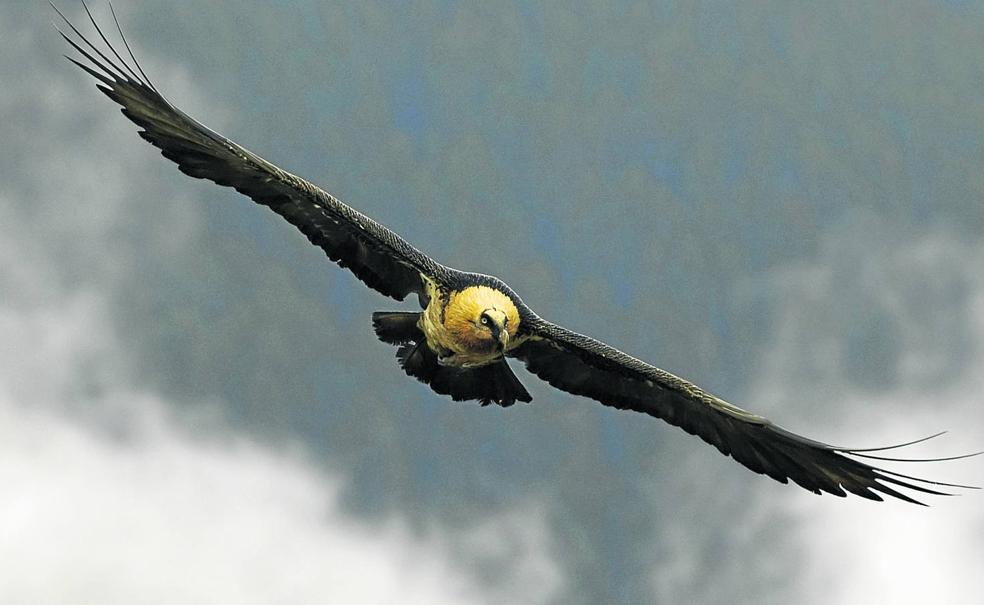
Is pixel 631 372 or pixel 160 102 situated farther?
pixel 631 372

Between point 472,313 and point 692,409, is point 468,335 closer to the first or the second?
point 472,313

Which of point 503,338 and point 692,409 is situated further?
point 692,409

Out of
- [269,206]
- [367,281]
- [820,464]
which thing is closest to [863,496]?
[820,464]

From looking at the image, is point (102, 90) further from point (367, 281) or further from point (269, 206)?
point (367, 281)

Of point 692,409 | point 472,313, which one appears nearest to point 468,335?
point 472,313

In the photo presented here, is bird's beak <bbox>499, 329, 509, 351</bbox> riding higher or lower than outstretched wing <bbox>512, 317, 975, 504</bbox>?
lower
